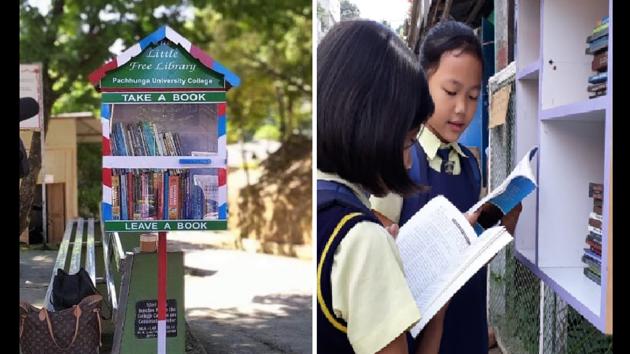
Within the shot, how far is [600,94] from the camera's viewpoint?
5.48ft

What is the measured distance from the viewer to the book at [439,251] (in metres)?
1.54

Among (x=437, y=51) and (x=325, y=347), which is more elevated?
(x=437, y=51)

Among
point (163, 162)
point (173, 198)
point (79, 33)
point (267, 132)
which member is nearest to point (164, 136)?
point (163, 162)

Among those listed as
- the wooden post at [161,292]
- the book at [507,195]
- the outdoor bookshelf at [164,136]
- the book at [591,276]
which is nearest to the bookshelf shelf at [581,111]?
the book at [507,195]

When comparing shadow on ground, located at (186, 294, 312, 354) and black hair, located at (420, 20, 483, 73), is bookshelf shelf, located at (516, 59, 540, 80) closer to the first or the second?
black hair, located at (420, 20, 483, 73)

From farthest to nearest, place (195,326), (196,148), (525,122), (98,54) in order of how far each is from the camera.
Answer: (98,54) → (195,326) → (196,148) → (525,122)

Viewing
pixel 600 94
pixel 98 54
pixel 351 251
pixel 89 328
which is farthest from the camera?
pixel 98 54

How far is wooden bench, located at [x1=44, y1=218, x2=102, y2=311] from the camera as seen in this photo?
3404 millimetres

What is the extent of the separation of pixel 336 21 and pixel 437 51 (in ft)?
0.78

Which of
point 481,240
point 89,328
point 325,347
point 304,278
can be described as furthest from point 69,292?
point 304,278

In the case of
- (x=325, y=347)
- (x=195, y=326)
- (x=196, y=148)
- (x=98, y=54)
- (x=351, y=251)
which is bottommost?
(x=195, y=326)

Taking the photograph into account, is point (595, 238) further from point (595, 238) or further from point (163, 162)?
point (163, 162)

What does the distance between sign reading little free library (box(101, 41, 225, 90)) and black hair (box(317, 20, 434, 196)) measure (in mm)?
1200

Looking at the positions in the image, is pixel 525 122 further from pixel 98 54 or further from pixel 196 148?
pixel 98 54
